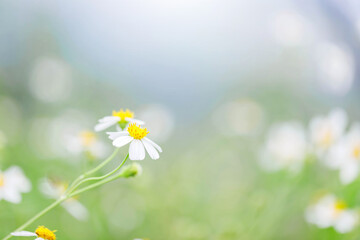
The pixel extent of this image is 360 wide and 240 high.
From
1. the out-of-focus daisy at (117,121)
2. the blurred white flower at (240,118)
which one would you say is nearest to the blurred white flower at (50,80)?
the blurred white flower at (240,118)

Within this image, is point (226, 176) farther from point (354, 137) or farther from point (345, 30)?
point (345, 30)

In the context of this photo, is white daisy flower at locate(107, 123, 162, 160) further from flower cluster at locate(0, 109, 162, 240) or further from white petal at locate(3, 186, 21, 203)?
white petal at locate(3, 186, 21, 203)

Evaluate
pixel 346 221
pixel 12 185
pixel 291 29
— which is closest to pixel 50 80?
pixel 291 29

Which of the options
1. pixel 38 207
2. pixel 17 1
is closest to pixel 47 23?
pixel 17 1

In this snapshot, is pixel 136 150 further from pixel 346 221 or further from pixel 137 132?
pixel 346 221

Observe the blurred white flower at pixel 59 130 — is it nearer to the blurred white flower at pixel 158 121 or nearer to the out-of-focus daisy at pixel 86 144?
the blurred white flower at pixel 158 121
